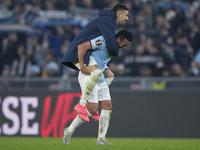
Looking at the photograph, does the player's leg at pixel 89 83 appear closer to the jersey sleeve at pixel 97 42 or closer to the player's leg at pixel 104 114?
the jersey sleeve at pixel 97 42

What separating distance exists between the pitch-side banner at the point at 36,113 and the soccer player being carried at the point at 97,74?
378cm

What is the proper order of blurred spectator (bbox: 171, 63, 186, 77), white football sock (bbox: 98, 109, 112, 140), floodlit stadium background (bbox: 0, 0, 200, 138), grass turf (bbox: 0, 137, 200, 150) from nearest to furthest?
grass turf (bbox: 0, 137, 200, 150), white football sock (bbox: 98, 109, 112, 140), floodlit stadium background (bbox: 0, 0, 200, 138), blurred spectator (bbox: 171, 63, 186, 77)

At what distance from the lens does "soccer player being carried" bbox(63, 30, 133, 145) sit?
21.7 feet

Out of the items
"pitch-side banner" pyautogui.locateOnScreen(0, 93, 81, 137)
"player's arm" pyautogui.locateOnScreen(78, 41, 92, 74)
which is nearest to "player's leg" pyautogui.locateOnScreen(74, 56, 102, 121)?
"player's arm" pyautogui.locateOnScreen(78, 41, 92, 74)

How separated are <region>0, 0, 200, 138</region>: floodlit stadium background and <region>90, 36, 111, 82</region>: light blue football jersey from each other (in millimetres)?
3822

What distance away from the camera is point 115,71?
39.7 ft

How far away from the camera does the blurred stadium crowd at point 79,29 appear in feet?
40.2

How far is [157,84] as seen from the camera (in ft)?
35.2

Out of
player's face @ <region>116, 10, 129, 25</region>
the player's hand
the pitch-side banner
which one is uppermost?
player's face @ <region>116, 10, 129, 25</region>

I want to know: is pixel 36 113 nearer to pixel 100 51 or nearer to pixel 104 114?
pixel 104 114

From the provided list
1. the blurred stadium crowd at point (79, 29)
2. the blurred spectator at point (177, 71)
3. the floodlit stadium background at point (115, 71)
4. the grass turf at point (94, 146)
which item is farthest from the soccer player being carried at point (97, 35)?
the blurred spectator at point (177, 71)

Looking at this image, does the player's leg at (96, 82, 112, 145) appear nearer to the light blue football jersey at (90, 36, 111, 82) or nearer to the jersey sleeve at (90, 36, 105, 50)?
the light blue football jersey at (90, 36, 111, 82)

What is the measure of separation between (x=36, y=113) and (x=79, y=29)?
4.12 metres

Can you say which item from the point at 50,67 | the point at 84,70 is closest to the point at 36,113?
the point at 50,67
